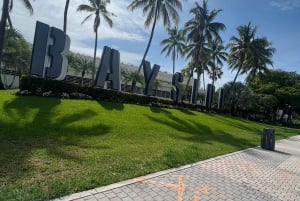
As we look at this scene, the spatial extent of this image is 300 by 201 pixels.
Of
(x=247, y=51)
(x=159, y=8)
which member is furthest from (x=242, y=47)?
(x=159, y=8)

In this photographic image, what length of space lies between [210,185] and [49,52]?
1364 cm

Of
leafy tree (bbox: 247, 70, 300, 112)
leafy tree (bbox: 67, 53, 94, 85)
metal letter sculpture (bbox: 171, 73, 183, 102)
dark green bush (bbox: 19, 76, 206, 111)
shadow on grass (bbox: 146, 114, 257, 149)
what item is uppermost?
leafy tree (bbox: 247, 70, 300, 112)

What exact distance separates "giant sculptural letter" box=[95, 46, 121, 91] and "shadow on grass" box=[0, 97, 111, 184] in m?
6.45

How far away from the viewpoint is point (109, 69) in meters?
20.6

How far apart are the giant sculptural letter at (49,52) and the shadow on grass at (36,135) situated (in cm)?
294

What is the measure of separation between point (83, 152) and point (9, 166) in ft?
6.92

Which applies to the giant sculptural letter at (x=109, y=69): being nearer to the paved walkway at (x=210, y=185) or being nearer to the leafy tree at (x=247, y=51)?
the paved walkway at (x=210, y=185)

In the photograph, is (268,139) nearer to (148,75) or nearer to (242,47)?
(148,75)

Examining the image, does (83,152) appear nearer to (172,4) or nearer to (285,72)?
(172,4)

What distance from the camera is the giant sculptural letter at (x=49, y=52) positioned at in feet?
51.5

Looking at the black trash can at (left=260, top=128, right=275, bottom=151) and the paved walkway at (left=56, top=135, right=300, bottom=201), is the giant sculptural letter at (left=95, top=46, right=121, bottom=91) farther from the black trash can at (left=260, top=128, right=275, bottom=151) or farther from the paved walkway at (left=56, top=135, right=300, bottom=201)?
the paved walkway at (left=56, top=135, right=300, bottom=201)

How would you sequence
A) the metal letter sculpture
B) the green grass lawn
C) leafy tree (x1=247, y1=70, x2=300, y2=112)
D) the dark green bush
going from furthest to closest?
1. leafy tree (x1=247, y1=70, x2=300, y2=112)
2. the metal letter sculpture
3. the dark green bush
4. the green grass lawn

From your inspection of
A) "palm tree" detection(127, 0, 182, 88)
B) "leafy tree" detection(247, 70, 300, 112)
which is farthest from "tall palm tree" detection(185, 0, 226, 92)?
"leafy tree" detection(247, 70, 300, 112)

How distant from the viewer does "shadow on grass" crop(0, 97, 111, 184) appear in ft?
18.5
